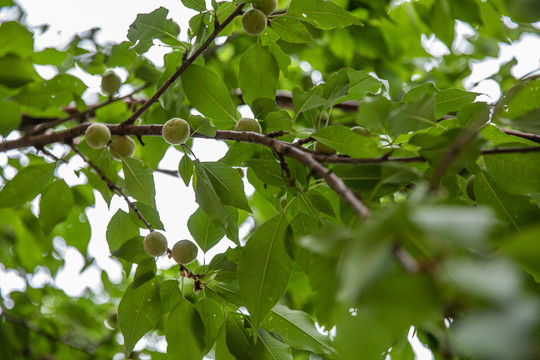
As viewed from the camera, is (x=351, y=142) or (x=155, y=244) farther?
(x=155, y=244)

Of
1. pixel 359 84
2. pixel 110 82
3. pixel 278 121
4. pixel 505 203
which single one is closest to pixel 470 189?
pixel 505 203

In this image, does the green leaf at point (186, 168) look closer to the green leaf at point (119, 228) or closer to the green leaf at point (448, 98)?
the green leaf at point (119, 228)

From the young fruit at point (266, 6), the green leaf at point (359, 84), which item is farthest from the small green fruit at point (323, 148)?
the young fruit at point (266, 6)

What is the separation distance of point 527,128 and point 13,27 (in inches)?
56.6

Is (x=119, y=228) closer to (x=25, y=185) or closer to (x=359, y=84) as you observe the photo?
(x=25, y=185)

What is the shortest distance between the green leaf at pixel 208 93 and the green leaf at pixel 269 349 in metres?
0.59

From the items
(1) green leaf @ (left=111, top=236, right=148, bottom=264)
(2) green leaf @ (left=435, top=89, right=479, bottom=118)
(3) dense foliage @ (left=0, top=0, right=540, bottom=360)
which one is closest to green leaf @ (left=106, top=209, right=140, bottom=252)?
(3) dense foliage @ (left=0, top=0, right=540, bottom=360)

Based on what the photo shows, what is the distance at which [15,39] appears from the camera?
4.65ft

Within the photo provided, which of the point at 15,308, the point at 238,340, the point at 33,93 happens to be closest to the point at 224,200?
the point at 238,340

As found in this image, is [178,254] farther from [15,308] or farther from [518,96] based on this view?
[15,308]

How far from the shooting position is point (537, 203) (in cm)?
90

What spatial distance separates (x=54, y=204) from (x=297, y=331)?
92 centimetres

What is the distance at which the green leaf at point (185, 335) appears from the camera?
1050 mm

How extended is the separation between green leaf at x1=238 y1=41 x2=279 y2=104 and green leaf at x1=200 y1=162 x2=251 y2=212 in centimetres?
33
